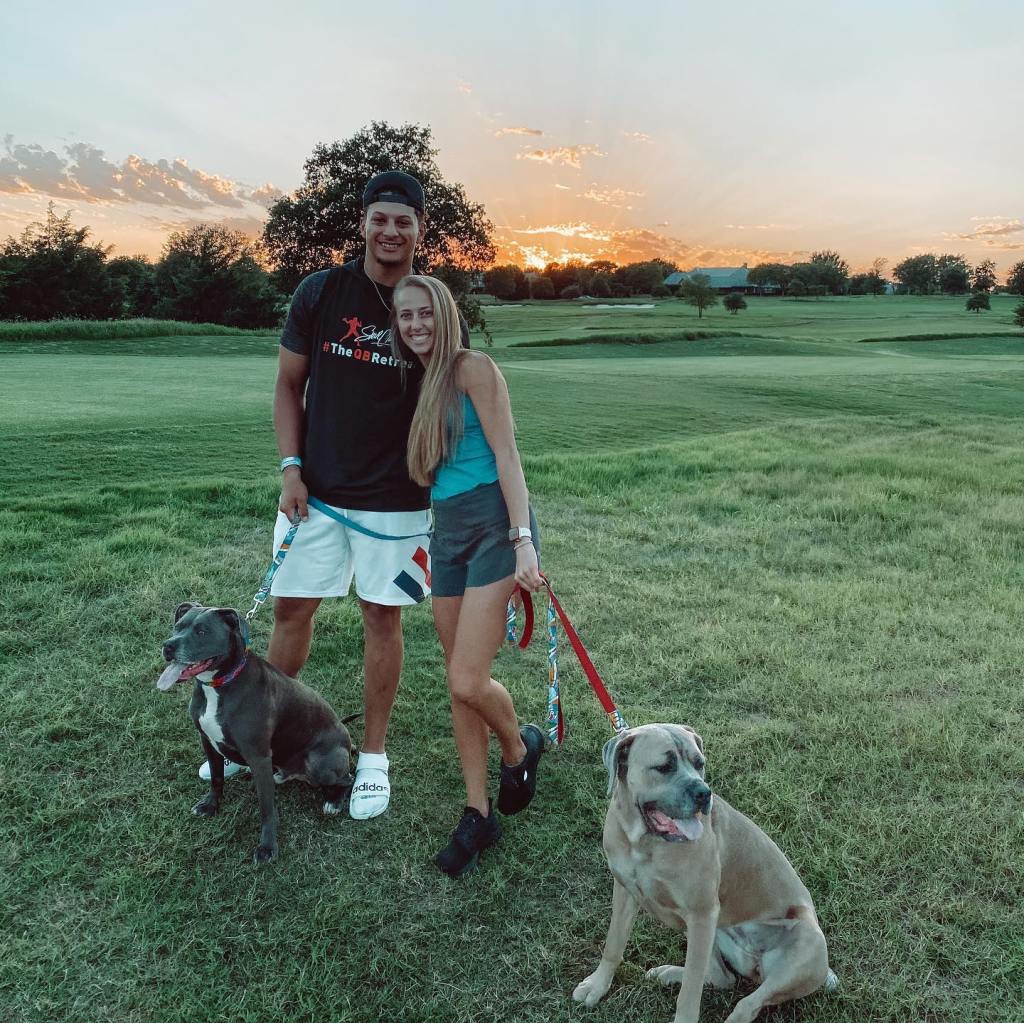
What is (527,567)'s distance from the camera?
3.10 m

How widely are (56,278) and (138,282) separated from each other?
10.5 meters

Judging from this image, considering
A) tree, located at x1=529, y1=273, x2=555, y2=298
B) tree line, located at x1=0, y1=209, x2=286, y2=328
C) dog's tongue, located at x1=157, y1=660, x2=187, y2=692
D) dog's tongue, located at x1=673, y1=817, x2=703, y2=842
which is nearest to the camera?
dog's tongue, located at x1=673, y1=817, x2=703, y2=842

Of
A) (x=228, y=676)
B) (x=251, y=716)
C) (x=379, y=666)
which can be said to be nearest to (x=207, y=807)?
(x=251, y=716)

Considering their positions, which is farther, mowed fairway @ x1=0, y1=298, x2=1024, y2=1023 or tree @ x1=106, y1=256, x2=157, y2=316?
tree @ x1=106, y1=256, x2=157, y2=316

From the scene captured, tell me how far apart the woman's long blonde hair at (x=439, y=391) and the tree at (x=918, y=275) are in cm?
10908

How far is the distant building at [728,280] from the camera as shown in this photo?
102625 mm

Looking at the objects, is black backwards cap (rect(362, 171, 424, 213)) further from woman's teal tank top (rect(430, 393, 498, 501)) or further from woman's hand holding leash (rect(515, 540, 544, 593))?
woman's hand holding leash (rect(515, 540, 544, 593))

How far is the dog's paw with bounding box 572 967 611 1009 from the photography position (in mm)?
2670

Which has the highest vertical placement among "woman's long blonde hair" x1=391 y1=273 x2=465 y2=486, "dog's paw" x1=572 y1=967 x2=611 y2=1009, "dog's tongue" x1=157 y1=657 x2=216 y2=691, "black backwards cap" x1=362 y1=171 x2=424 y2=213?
"black backwards cap" x1=362 y1=171 x2=424 y2=213

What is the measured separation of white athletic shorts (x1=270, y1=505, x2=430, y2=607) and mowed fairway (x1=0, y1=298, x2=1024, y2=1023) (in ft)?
3.31

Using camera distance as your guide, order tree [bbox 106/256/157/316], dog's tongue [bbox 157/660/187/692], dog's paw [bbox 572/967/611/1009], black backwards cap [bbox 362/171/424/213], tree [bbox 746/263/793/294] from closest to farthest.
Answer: dog's paw [bbox 572/967/611/1009] < dog's tongue [bbox 157/660/187/692] < black backwards cap [bbox 362/171/424/213] < tree [bbox 106/256/157/316] < tree [bbox 746/263/793/294]

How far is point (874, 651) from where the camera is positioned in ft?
17.3

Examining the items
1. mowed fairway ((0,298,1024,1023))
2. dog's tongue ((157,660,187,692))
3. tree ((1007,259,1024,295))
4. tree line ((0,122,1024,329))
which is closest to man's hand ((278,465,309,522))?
dog's tongue ((157,660,187,692))

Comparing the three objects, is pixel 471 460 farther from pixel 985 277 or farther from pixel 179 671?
pixel 985 277
